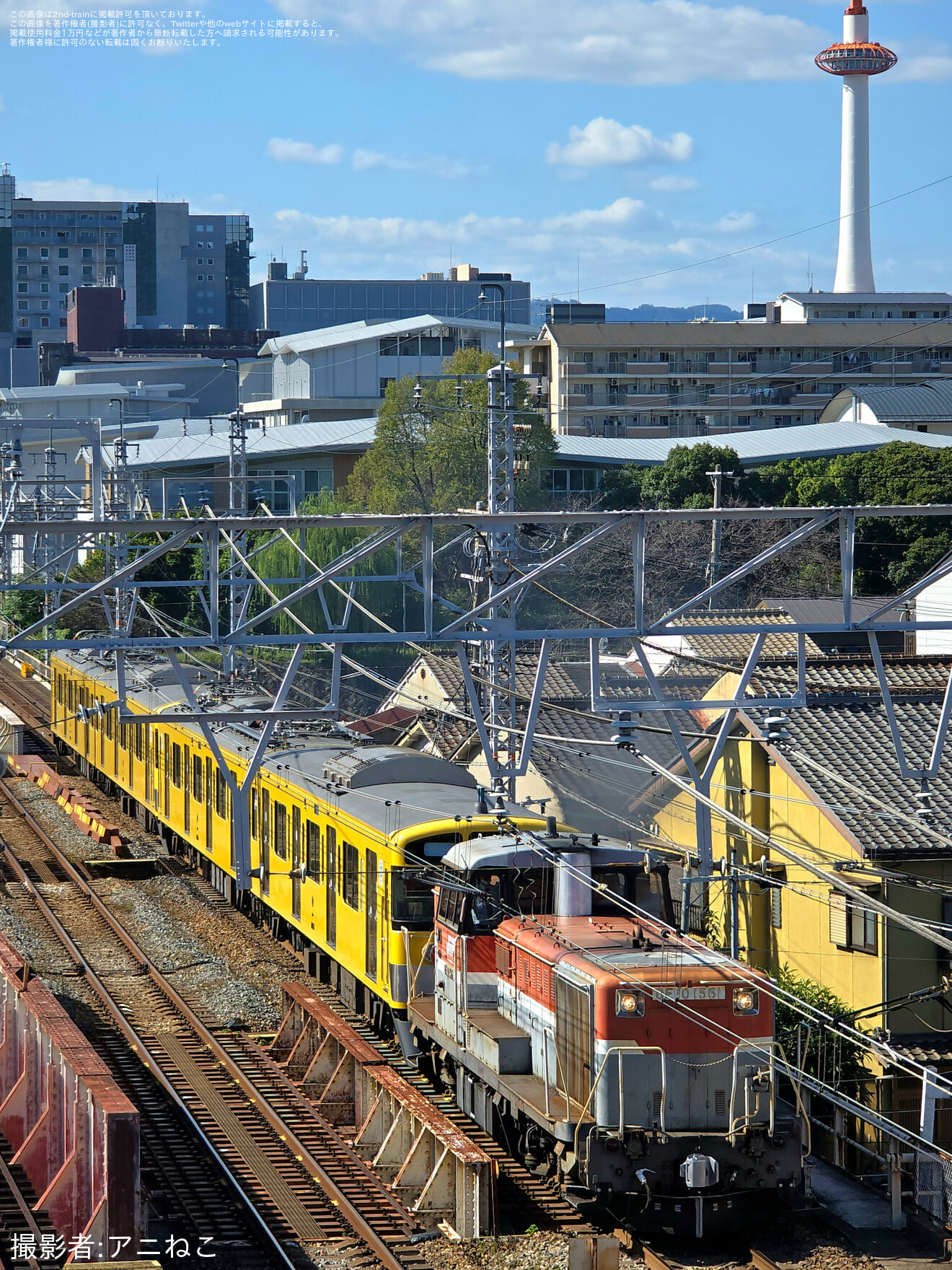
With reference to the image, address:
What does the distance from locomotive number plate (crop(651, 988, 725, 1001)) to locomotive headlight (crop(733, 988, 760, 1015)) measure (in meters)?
0.11

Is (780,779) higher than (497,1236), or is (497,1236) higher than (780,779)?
(780,779)

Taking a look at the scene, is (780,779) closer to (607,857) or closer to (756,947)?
(756,947)

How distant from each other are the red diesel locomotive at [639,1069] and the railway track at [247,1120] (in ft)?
4.02

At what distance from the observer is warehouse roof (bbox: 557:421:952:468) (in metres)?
50.4

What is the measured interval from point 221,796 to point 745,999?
1083 cm

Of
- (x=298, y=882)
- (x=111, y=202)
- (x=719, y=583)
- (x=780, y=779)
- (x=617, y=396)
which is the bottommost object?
(x=298, y=882)

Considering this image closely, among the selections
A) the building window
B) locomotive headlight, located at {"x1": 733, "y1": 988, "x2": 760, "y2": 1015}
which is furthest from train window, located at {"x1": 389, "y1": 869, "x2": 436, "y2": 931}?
the building window

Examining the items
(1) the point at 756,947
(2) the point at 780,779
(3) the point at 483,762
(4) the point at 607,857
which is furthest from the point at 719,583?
(3) the point at 483,762

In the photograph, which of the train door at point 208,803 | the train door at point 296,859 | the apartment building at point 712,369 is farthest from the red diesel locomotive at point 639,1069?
the apartment building at point 712,369

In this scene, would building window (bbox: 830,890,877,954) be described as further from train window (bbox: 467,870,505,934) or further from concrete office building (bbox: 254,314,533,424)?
concrete office building (bbox: 254,314,533,424)

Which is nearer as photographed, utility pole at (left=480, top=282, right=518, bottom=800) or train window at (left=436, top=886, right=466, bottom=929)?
train window at (left=436, top=886, right=466, bottom=929)

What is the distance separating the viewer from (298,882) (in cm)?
1658

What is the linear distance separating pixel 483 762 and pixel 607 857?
10389mm

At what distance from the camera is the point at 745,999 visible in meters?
10.2
